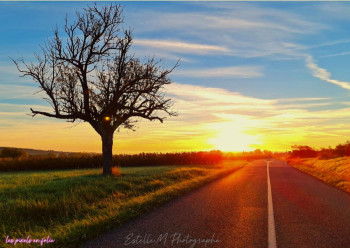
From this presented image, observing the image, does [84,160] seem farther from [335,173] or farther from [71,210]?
[71,210]

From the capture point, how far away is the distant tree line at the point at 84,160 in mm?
42672

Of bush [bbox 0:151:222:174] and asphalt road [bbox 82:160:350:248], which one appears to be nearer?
asphalt road [bbox 82:160:350:248]

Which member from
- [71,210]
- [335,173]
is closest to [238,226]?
[71,210]

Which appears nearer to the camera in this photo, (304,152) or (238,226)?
(238,226)

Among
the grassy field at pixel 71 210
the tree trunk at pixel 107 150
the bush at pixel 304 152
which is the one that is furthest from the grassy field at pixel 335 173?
the bush at pixel 304 152

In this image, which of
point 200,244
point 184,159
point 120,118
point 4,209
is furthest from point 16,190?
point 184,159

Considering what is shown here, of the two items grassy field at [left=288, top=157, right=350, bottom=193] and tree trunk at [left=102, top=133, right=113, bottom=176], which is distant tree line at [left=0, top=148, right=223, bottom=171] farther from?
grassy field at [left=288, top=157, right=350, bottom=193]

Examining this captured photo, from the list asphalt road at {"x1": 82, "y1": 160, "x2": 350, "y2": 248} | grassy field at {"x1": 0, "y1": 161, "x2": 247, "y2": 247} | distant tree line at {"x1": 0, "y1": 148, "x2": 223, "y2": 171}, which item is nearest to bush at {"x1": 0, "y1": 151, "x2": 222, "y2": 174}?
distant tree line at {"x1": 0, "y1": 148, "x2": 223, "y2": 171}

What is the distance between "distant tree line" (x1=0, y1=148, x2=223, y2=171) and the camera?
42.7 m

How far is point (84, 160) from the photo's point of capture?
152 ft

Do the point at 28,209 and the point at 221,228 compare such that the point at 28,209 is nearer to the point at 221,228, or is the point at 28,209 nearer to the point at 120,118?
the point at 221,228

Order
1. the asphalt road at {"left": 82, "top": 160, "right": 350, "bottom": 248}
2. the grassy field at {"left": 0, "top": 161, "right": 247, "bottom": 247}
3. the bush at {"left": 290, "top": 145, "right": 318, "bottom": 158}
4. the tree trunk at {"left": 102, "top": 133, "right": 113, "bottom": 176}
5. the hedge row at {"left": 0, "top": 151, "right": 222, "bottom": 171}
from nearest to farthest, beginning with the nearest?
the asphalt road at {"left": 82, "top": 160, "right": 350, "bottom": 248}
the grassy field at {"left": 0, "top": 161, "right": 247, "bottom": 247}
the tree trunk at {"left": 102, "top": 133, "right": 113, "bottom": 176}
the hedge row at {"left": 0, "top": 151, "right": 222, "bottom": 171}
the bush at {"left": 290, "top": 145, "right": 318, "bottom": 158}

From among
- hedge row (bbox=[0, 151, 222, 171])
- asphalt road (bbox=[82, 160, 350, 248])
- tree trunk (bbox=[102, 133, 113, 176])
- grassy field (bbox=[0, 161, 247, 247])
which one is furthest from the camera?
hedge row (bbox=[0, 151, 222, 171])

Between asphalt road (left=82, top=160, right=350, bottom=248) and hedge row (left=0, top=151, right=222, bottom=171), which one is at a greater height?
hedge row (left=0, top=151, right=222, bottom=171)
